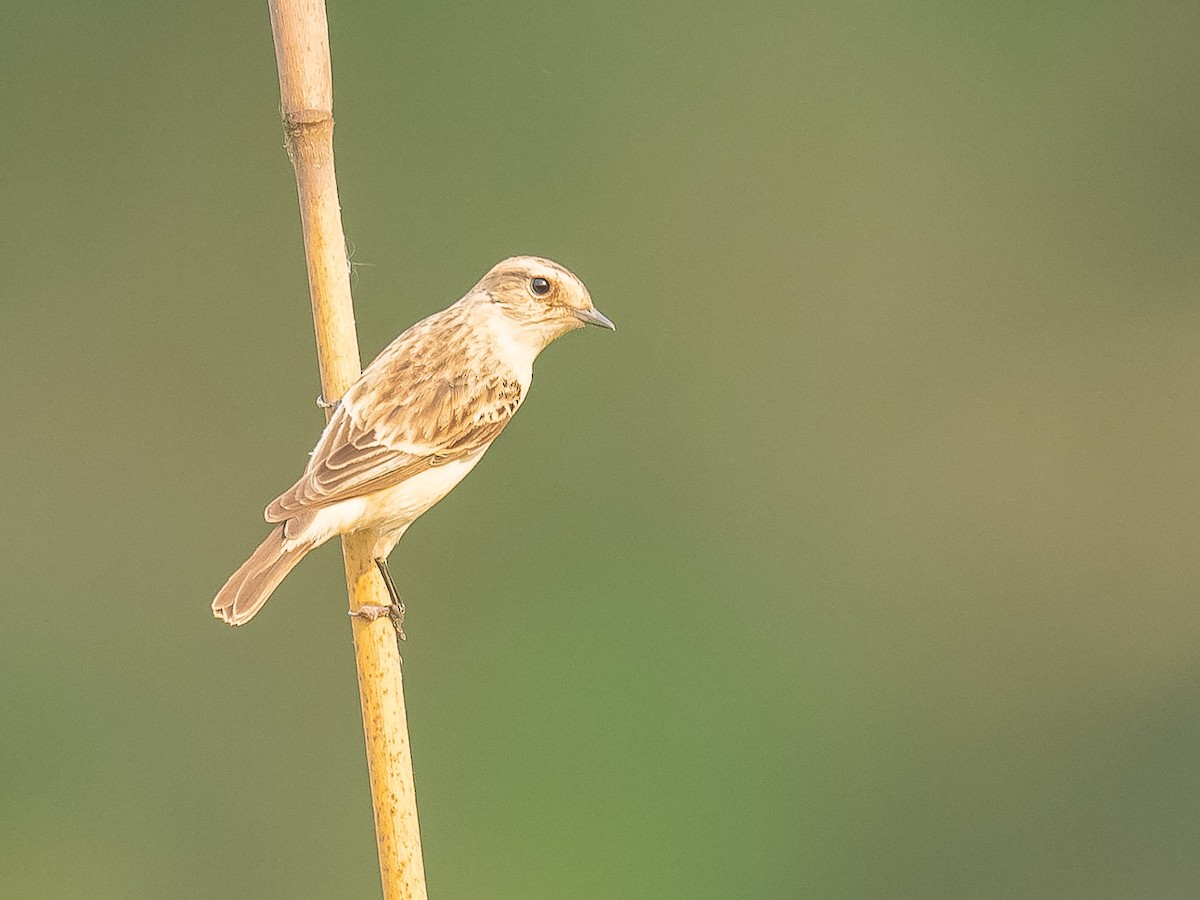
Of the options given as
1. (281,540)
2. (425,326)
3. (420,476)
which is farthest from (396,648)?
(425,326)

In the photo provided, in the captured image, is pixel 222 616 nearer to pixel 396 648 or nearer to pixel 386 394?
pixel 396 648

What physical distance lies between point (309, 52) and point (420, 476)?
1.53 ft

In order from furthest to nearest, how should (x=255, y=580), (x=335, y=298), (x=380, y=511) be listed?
(x=380, y=511) < (x=255, y=580) < (x=335, y=298)

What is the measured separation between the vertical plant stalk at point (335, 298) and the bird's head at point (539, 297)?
276 mm

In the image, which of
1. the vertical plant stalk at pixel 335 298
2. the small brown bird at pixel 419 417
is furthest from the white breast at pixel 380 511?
the vertical plant stalk at pixel 335 298

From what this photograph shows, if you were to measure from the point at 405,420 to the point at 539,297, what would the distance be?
6.6 inches

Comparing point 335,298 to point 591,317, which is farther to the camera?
point 591,317

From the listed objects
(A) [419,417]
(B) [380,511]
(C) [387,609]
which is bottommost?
(C) [387,609]

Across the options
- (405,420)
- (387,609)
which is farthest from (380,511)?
(387,609)

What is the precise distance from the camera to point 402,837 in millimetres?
790

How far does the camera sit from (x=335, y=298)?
845 millimetres

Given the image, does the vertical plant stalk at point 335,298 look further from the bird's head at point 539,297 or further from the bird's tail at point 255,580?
the bird's head at point 539,297

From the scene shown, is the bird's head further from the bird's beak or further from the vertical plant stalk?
the vertical plant stalk

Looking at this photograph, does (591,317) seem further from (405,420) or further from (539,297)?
(405,420)
